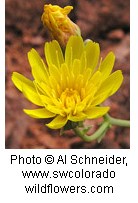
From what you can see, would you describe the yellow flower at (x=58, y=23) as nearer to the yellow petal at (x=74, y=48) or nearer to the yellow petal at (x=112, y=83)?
the yellow petal at (x=74, y=48)

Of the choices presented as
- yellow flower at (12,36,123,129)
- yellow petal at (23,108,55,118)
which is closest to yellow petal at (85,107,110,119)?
yellow flower at (12,36,123,129)

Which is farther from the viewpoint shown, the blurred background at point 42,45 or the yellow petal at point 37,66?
the blurred background at point 42,45

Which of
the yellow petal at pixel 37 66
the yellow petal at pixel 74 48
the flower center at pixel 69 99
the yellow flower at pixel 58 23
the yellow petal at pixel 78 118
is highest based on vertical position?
the yellow flower at pixel 58 23

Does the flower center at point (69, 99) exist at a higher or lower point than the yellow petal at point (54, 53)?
lower

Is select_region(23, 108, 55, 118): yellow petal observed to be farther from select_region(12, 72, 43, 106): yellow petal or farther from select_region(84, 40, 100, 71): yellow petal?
select_region(84, 40, 100, 71): yellow petal

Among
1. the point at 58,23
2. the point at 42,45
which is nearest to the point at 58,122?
the point at 58,23

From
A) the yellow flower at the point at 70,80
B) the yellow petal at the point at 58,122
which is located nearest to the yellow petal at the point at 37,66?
the yellow flower at the point at 70,80
